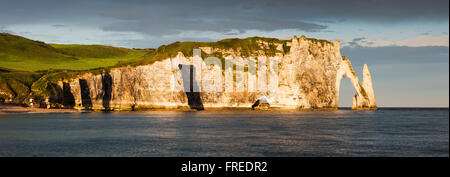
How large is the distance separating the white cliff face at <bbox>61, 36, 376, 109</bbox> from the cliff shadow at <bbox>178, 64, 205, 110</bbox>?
1.10 feet

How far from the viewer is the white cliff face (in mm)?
120250

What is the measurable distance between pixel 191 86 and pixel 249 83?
70.6ft

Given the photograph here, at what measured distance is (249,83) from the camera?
143750 mm

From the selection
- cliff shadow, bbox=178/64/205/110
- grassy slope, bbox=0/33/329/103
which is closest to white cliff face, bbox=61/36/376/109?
cliff shadow, bbox=178/64/205/110

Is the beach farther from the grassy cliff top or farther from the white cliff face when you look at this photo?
the grassy cliff top

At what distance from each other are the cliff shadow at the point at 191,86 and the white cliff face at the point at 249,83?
33 cm

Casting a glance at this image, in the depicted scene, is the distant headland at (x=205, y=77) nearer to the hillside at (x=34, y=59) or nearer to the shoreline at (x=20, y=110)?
the hillside at (x=34, y=59)

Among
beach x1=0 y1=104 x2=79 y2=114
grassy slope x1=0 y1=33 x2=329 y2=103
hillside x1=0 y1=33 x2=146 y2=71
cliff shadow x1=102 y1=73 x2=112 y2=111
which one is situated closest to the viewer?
beach x1=0 y1=104 x2=79 y2=114

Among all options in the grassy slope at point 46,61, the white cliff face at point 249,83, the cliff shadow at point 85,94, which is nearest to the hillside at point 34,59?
the grassy slope at point 46,61

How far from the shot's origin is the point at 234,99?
14112cm

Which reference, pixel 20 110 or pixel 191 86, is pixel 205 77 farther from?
pixel 20 110

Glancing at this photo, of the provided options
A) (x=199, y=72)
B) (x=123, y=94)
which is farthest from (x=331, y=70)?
(x=123, y=94)

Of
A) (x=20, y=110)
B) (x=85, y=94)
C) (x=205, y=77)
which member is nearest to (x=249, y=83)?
(x=205, y=77)
